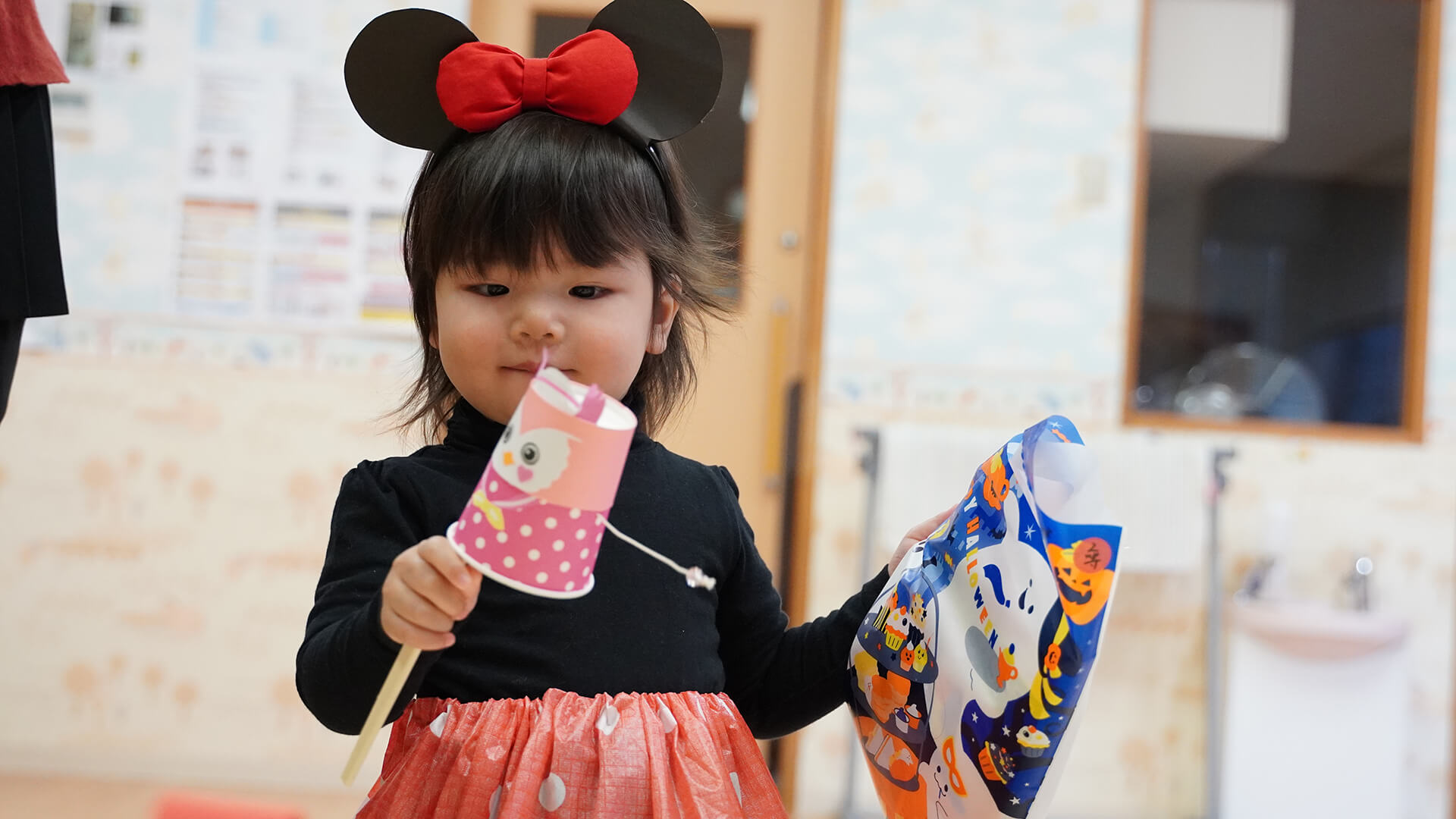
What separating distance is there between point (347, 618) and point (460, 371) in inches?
7.5

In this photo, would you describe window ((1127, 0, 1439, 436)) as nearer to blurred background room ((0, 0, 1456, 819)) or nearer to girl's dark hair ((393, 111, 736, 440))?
blurred background room ((0, 0, 1456, 819))

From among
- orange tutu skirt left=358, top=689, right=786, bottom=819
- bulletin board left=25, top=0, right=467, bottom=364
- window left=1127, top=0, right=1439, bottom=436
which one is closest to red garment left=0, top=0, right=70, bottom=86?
orange tutu skirt left=358, top=689, right=786, bottom=819

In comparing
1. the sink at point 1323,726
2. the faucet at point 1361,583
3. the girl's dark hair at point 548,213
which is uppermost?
the girl's dark hair at point 548,213

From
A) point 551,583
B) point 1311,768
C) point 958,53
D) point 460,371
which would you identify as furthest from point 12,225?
point 1311,768

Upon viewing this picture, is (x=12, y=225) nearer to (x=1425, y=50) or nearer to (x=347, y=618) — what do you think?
(x=347, y=618)

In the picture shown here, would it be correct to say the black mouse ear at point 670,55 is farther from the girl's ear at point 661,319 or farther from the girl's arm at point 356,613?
the girl's arm at point 356,613

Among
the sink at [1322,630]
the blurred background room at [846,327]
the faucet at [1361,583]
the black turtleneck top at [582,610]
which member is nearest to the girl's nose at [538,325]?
the black turtleneck top at [582,610]

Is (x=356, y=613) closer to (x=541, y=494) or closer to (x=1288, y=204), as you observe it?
(x=541, y=494)

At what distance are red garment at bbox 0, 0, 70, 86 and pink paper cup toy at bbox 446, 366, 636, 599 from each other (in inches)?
40.2

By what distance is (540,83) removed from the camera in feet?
2.78

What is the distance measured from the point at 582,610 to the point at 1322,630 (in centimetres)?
220

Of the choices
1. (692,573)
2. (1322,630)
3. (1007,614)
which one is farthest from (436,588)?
(1322,630)

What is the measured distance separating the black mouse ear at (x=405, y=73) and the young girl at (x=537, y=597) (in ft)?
0.04

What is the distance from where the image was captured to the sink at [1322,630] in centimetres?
245
